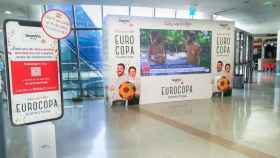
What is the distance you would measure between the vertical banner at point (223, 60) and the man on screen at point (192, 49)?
0.66 m

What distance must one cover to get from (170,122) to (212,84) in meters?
3.45

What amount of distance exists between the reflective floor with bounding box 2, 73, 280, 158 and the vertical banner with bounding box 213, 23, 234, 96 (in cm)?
113

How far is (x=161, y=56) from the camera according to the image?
758cm

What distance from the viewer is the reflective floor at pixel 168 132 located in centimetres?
385

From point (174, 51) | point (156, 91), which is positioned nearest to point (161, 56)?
point (174, 51)

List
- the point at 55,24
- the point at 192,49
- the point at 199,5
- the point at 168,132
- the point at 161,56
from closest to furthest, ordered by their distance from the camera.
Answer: the point at 55,24 → the point at 168,132 → the point at 161,56 → the point at 192,49 → the point at 199,5

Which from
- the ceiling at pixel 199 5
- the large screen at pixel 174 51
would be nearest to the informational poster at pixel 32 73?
the large screen at pixel 174 51

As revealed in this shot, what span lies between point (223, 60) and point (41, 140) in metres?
6.93

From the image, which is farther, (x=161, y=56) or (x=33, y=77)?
(x=161, y=56)

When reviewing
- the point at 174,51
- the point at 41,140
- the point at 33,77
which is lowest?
the point at 41,140

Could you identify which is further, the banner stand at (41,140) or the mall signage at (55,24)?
the banner stand at (41,140)

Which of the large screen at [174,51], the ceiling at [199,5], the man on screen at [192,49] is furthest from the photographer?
the ceiling at [199,5]

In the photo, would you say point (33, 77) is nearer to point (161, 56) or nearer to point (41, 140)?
point (41, 140)

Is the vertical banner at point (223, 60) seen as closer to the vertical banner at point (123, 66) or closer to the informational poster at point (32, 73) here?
the vertical banner at point (123, 66)
